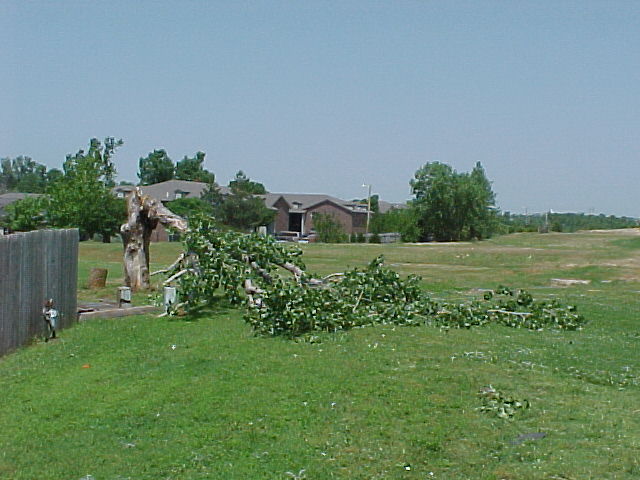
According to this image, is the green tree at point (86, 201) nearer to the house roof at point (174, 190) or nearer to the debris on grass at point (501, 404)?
the house roof at point (174, 190)

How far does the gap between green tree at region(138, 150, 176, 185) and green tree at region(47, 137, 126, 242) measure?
45.5 metres

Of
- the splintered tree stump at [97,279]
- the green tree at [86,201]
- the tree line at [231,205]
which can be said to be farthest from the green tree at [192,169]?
the splintered tree stump at [97,279]

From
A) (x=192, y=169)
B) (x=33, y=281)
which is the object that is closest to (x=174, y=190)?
(x=192, y=169)

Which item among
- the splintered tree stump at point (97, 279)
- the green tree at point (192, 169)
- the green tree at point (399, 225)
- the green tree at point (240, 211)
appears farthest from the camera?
the green tree at point (192, 169)

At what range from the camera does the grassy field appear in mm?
5551

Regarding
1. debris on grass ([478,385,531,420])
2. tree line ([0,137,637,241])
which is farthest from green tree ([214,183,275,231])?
debris on grass ([478,385,531,420])

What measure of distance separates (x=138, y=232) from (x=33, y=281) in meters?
5.81

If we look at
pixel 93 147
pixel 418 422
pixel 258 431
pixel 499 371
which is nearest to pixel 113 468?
pixel 258 431

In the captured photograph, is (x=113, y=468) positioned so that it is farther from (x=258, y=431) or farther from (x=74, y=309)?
(x=74, y=309)

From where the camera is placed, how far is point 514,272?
80.5ft

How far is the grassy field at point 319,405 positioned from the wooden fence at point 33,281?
307 mm

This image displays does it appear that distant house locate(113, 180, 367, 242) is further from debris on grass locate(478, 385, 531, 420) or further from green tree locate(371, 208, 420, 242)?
debris on grass locate(478, 385, 531, 420)

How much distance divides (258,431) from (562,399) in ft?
8.62

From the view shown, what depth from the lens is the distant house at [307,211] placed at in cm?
7862
